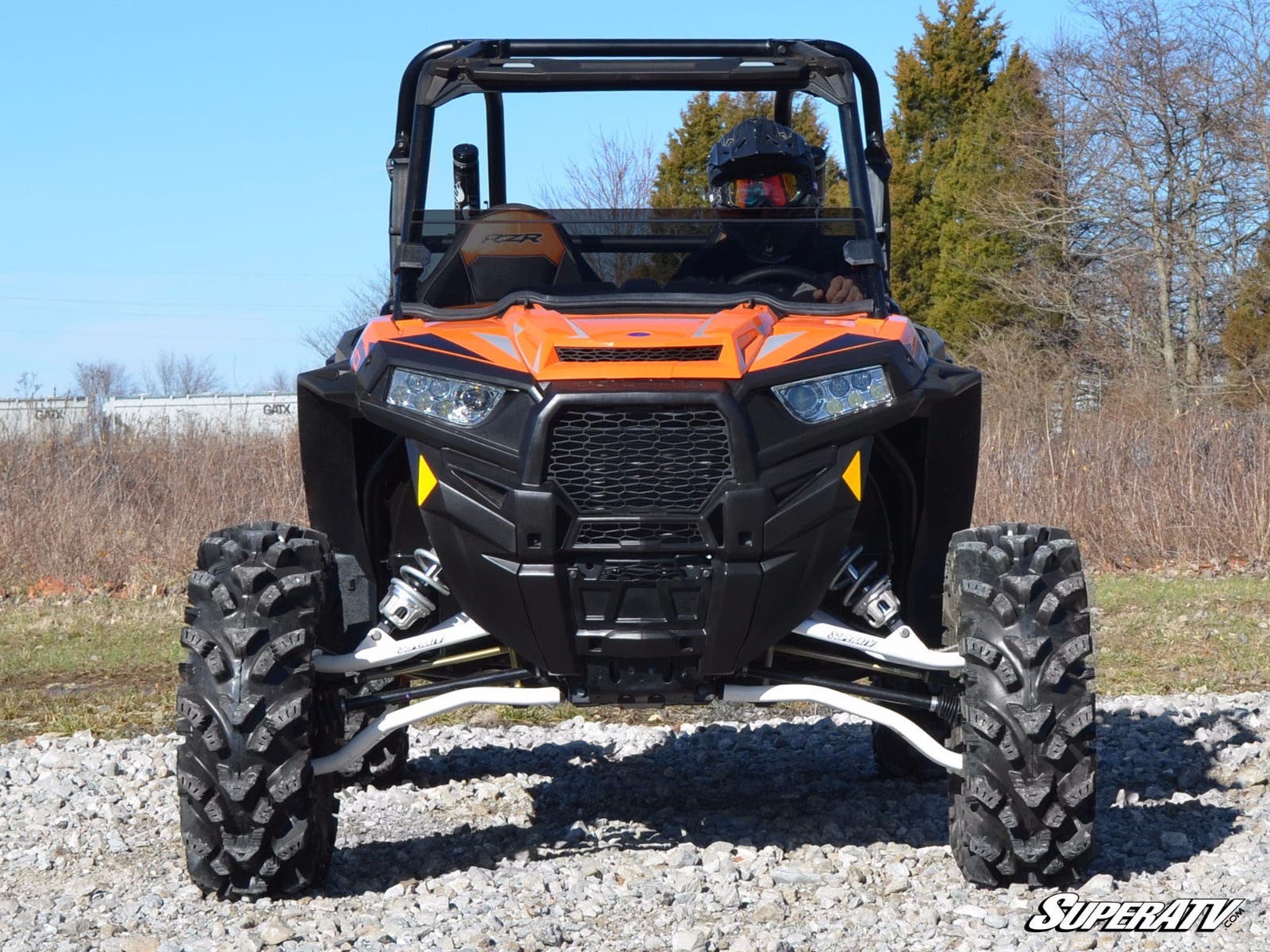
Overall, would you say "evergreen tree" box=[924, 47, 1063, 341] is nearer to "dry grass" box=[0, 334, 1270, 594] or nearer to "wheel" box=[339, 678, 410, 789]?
"dry grass" box=[0, 334, 1270, 594]

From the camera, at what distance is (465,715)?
7.79 metres

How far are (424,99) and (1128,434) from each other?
12.2m

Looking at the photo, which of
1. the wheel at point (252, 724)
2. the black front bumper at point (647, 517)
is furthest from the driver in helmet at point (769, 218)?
the wheel at point (252, 724)

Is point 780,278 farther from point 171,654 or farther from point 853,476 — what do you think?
point 171,654

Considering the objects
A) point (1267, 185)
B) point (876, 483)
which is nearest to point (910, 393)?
point (876, 483)

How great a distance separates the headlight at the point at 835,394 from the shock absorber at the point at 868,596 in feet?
1.83

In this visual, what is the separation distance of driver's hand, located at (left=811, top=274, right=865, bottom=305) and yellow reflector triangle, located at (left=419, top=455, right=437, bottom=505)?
1374 millimetres

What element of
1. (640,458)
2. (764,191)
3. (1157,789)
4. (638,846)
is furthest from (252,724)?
(1157,789)

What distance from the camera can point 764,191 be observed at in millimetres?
5188

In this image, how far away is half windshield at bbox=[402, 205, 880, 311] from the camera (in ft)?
16.1

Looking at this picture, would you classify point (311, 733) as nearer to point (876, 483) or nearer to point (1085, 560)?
point (876, 483)

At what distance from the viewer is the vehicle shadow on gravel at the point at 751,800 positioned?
501 centimetres

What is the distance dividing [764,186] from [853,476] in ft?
4.46

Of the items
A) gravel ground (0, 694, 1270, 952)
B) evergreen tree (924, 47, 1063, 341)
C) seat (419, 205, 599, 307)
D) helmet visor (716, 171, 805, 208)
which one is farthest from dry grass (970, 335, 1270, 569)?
evergreen tree (924, 47, 1063, 341)
